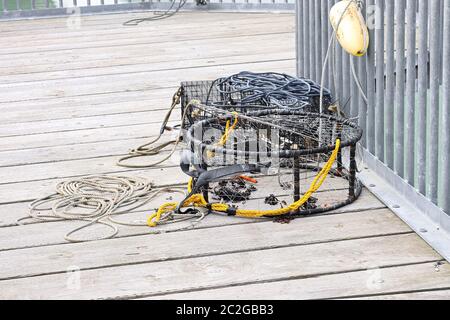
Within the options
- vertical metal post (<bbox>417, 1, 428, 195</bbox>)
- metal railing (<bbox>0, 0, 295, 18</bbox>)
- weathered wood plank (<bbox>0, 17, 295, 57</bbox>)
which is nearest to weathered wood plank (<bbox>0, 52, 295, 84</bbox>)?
weathered wood plank (<bbox>0, 17, 295, 57</bbox>)

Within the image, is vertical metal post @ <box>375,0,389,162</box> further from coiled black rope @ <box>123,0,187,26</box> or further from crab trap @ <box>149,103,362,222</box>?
coiled black rope @ <box>123,0,187,26</box>

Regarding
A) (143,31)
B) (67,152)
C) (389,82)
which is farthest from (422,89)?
(143,31)

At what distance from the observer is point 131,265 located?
110 inches

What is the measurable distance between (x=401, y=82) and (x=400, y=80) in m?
0.01

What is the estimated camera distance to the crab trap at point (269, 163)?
3143 millimetres

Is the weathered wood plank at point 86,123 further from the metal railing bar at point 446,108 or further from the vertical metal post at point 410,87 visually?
the metal railing bar at point 446,108

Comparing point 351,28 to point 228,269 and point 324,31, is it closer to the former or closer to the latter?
point 324,31

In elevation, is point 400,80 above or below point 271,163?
above

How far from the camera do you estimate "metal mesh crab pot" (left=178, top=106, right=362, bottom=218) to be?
314 cm

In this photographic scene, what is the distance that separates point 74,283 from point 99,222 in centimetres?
52

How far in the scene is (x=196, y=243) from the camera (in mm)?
2955

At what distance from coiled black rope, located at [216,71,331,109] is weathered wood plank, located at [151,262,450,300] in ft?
3.72
